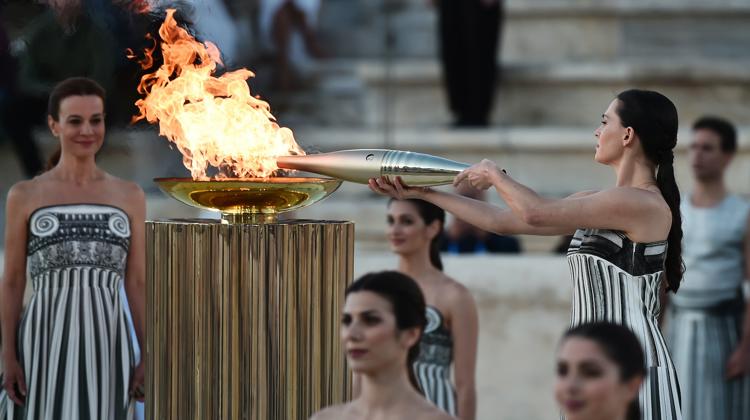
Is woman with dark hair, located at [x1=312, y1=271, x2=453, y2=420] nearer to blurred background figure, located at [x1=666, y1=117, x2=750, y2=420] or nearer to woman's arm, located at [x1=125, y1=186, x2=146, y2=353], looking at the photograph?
woman's arm, located at [x1=125, y1=186, x2=146, y2=353]

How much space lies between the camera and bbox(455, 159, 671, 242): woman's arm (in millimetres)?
4180

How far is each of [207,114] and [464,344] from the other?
1697mm

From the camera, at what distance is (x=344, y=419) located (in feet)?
12.2

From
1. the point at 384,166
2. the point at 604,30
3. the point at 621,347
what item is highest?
the point at 604,30

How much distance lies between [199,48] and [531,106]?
5295 millimetres

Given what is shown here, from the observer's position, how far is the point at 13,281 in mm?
5430

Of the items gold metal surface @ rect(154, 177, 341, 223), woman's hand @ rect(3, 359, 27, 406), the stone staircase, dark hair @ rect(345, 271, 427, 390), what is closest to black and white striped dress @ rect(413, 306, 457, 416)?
woman's hand @ rect(3, 359, 27, 406)

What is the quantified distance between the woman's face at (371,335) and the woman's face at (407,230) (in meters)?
2.05

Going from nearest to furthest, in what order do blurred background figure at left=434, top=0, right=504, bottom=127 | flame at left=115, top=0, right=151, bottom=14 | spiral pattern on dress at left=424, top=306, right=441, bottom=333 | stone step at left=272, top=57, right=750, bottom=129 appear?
flame at left=115, top=0, right=151, bottom=14 → spiral pattern on dress at left=424, top=306, right=441, bottom=333 → blurred background figure at left=434, top=0, right=504, bottom=127 → stone step at left=272, top=57, right=750, bottom=129

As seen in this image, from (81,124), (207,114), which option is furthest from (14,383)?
(207,114)

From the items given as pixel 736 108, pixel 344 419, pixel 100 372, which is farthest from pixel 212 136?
pixel 736 108

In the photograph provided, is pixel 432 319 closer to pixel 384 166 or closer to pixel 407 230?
pixel 407 230

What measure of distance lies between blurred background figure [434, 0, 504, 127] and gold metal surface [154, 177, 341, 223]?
16.4ft

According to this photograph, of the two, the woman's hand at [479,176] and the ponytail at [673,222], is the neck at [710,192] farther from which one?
the woman's hand at [479,176]
